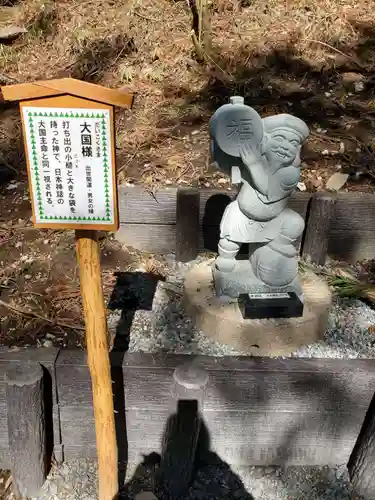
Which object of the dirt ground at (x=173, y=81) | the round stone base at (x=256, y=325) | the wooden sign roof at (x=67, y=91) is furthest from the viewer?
the dirt ground at (x=173, y=81)

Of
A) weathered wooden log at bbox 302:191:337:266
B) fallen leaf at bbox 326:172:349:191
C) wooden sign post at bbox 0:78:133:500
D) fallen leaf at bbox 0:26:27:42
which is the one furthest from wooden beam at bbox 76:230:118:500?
fallen leaf at bbox 0:26:27:42

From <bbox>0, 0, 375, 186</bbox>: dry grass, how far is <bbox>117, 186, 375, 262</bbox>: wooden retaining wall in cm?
125

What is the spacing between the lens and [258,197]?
2541mm

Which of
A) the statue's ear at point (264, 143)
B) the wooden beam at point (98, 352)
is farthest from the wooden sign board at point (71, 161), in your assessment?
the statue's ear at point (264, 143)

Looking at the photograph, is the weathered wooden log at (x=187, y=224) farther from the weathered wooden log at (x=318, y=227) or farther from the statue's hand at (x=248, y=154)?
the statue's hand at (x=248, y=154)

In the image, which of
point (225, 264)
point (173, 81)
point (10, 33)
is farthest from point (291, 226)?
point (10, 33)

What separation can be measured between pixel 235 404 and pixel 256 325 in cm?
49

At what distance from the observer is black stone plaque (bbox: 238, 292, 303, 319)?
2625mm

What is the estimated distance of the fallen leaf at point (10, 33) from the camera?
591 centimetres

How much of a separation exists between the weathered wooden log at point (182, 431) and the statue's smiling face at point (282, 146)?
1.01 meters

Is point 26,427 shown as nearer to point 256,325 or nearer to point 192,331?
point 192,331

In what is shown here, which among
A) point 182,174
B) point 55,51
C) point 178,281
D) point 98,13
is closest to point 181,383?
point 178,281

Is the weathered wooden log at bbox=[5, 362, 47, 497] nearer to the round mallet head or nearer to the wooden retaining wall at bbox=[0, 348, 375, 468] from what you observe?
the wooden retaining wall at bbox=[0, 348, 375, 468]

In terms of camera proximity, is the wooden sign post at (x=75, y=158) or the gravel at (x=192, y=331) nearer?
the wooden sign post at (x=75, y=158)
